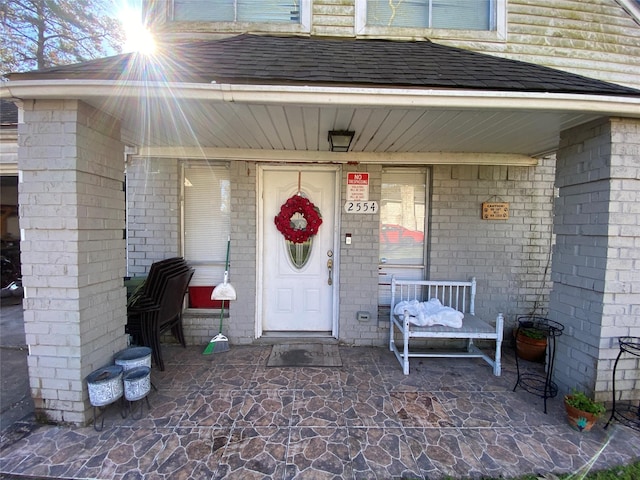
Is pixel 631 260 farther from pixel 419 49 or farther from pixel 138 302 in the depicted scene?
pixel 138 302

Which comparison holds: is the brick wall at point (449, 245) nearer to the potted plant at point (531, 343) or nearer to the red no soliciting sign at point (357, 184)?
the red no soliciting sign at point (357, 184)

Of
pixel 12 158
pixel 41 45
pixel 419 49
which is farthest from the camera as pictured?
pixel 41 45

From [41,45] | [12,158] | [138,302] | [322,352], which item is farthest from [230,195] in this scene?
[41,45]

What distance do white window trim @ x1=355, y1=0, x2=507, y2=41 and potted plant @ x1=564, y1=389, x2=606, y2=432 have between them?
4.11m

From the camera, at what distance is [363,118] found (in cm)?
255

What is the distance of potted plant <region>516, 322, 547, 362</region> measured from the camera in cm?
347

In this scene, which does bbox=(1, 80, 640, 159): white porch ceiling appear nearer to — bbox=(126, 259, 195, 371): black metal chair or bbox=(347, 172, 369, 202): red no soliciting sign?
bbox=(347, 172, 369, 202): red no soliciting sign

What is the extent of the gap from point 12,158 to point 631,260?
24.9 feet

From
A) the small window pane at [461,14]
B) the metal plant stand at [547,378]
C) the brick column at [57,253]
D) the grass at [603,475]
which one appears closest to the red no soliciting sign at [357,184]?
the small window pane at [461,14]

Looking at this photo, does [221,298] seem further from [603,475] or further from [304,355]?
[603,475]

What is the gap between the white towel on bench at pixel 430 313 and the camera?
10.5ft

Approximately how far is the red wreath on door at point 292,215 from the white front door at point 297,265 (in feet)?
0.41

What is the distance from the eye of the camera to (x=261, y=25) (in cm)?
371

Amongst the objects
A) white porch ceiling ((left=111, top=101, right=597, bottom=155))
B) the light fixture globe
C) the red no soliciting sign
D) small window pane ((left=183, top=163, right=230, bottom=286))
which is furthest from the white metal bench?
small window pane ((left=183, top=163, right=230, bottom=286))
